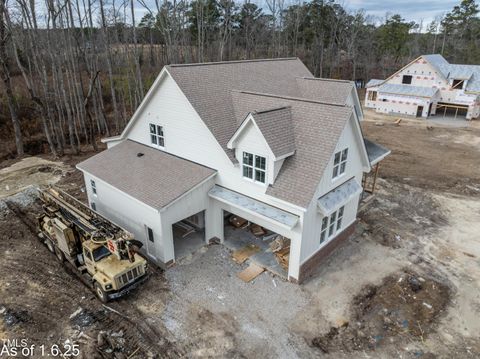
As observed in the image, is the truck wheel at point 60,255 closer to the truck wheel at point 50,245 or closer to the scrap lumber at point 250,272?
the truck wheel at point 50,245

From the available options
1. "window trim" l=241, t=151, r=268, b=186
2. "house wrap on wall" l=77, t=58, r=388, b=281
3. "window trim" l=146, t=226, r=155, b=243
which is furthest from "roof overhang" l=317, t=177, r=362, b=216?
"window trim" l=146, t=226, r=155, b=243

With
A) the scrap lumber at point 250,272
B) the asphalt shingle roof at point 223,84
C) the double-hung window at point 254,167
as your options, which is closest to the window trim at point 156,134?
the asphalt shingle roof at point 223,84

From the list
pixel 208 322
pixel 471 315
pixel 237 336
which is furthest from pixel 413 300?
pixel 208 322

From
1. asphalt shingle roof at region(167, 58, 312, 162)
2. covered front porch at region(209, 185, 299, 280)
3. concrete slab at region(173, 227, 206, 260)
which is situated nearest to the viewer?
covered front porch at region(209, 185, 299, 280)

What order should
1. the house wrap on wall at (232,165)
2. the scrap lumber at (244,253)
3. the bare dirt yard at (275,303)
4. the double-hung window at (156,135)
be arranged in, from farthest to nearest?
the double-hung window at (156,135), the scrap lumber at (244,253), the house wrap on wall at (232,165), the bare dirt yard at (275,303)

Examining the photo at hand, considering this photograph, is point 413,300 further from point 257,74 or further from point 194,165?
point 257,74

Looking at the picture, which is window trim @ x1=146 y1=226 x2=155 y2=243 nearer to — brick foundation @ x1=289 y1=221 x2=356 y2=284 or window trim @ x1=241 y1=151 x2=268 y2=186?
window trim @ x1=241 y1=151 x2=268 y2=186

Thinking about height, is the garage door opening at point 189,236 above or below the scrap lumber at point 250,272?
above
